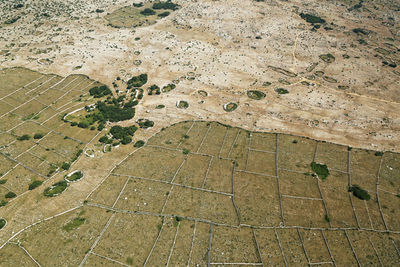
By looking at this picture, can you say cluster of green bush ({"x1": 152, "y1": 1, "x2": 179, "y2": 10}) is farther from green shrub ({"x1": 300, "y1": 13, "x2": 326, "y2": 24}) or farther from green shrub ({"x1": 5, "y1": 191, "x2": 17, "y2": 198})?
green shrub ({"x1": 5, "y1": 191, "x2": 17, "y2": 198})

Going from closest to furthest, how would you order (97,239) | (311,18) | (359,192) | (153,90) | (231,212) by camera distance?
(97,239), (231,212), (359,192), (153,90), (311,18)

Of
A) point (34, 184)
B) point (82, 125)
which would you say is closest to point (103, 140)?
point (82, 125)

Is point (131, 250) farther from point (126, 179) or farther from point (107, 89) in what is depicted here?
point (107, 89)

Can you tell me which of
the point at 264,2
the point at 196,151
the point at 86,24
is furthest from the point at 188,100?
the point at 264,2

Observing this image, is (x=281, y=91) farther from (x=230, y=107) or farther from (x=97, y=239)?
(x=97, y=239)

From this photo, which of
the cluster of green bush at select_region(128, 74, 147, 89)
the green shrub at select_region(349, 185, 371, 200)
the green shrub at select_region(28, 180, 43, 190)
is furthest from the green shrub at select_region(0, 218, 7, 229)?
the green shrub at select_region(349, 185, 371, 200)

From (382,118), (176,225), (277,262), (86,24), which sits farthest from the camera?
(86,24)
